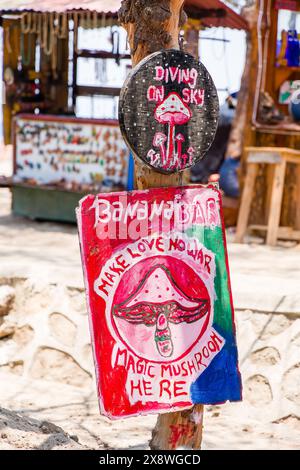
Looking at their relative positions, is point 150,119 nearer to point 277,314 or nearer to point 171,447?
point 171,447

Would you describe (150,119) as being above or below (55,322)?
above

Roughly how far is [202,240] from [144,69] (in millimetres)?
765

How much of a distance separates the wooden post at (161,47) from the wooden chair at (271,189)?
5.47 m

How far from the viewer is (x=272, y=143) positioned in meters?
10.3

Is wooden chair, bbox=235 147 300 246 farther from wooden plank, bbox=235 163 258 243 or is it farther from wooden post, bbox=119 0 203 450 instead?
wooden post, bbox=119 0 203 450

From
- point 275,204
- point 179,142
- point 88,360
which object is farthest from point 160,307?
point 275,204

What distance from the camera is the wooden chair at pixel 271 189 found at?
31.6 ft

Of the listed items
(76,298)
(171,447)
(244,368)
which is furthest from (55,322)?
(171,447)

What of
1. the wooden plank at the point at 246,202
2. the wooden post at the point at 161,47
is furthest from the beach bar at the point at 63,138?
the wooden post at the point at 161,47

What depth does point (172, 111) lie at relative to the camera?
4055 mm

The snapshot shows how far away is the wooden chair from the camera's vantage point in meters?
9.63

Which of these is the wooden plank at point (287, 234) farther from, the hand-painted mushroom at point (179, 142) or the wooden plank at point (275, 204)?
the hand-painted mushroom at point (179, 142)

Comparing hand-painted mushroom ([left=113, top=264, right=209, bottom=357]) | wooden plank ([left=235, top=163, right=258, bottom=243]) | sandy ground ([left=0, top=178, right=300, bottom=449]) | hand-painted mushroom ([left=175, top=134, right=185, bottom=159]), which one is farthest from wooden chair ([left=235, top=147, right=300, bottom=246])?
hand-painted mushroom ([left=113, top=264, right=209, bottom=357])

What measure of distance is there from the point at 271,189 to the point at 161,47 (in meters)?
6.23
